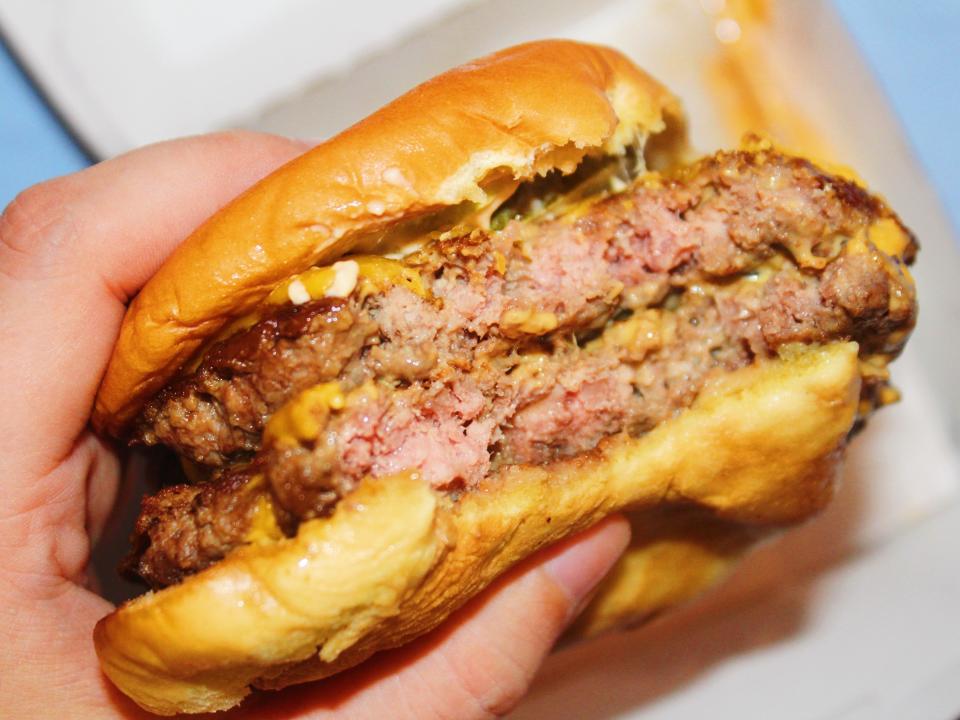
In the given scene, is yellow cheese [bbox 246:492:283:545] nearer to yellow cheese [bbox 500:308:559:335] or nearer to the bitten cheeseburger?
the bitten cheeseburger

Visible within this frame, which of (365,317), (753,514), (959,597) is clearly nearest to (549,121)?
(365,317)

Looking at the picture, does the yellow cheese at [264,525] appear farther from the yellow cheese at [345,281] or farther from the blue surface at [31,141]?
the blue surface at [31,141]

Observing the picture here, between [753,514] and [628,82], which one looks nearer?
[628,82]

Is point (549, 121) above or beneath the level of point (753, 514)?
above

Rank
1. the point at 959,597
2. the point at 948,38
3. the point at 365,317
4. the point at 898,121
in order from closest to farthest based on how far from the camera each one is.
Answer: the point at 365,317 → the point at 959,597 → the point at 898,121 → the point at 948,38

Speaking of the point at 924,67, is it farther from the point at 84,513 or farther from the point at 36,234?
the point at 84,513

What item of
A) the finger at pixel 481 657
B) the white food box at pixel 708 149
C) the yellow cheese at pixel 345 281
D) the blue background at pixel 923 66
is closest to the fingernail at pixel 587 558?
the finger at pixel 481 657

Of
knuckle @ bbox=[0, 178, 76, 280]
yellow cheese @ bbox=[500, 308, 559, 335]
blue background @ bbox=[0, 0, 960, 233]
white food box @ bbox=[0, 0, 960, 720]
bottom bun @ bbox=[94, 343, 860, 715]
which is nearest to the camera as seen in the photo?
Answer: bottom bun @ bbox=[94, 343, 860, 715]

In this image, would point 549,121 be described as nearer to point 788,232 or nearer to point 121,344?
point 788,232

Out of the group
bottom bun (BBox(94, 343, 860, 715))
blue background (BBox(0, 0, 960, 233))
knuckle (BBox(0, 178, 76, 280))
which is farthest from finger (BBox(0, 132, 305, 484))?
blue background (BBox(0, 0, 960, 233))
